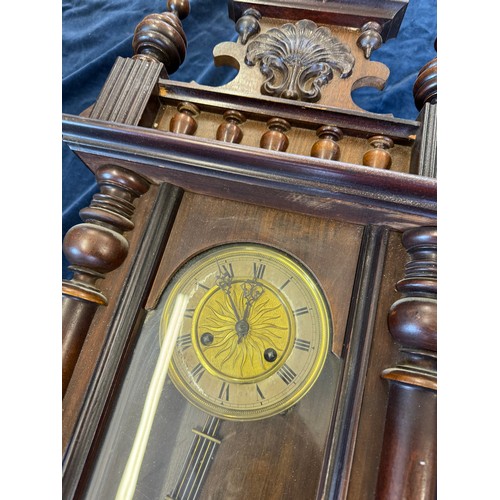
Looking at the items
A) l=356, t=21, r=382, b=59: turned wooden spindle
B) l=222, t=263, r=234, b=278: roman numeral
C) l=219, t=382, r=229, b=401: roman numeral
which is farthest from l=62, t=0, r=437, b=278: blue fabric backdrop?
l=219, t=382, r=229, b=401: roman numeral

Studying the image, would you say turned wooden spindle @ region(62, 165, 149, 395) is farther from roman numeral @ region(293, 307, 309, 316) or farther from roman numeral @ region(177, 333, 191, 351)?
roman numeral @ region(293, 307, 309, 316)

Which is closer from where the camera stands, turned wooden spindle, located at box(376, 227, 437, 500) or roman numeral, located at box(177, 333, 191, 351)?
turned wooden spindle, located at box(376, 227, 437, 500)

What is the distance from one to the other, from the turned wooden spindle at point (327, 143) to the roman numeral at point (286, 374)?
372 millimetres

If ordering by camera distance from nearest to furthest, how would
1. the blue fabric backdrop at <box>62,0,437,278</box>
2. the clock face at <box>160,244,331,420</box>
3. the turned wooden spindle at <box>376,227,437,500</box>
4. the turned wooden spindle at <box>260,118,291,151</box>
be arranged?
the turned wooden spindle at <box>376,227,437,500</box>
the clock face at <box>160,244,331,420</box>
the turned wooden spindle at <box>260,118,291,151</box>
the blue fabric backdrop at <box>62,0,437,278</box>

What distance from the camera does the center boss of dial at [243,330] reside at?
75 centimetres

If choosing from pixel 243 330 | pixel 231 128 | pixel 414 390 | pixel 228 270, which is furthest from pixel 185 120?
pixel 414 390

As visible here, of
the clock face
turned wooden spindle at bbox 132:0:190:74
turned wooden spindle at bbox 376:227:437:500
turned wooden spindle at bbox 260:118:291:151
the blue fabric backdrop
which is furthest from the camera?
the blue fabric backdrop

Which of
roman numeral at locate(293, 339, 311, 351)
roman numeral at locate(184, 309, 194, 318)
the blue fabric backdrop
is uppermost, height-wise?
the blue fabric backdrop

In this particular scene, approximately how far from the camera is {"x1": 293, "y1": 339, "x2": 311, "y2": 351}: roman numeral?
0.75 metres

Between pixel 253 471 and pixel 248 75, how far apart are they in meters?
0.75

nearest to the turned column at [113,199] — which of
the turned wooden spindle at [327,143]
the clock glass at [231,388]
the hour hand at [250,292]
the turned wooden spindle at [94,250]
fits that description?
the turned wooden spindle at [94,250]

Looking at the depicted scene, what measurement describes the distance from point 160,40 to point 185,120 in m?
0.20

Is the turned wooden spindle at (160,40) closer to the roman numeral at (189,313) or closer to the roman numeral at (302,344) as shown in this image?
the roman numeral at (189,313)

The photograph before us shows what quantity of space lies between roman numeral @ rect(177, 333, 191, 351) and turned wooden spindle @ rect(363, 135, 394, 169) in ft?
1.42
